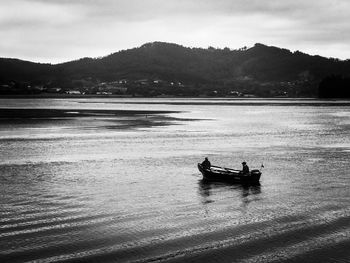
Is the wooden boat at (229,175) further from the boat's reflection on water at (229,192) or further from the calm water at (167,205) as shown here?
the calm water at (167,205)

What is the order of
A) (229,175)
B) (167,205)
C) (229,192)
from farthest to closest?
1. (229,175)
2. (229,192)
3. (167,205)

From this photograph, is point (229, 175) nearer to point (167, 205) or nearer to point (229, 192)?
point (229, 192)

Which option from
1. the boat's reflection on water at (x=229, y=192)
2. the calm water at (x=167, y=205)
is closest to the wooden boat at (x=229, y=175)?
the boat's reflection on water at (x=229, y=192)

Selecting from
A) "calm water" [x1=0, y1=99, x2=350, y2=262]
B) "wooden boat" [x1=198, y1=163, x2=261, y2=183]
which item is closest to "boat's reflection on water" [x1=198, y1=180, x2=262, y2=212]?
"calm water" [x1=0, y1=99, x2=350, y2=262]

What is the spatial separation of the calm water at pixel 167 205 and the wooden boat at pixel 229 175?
2.92 feet

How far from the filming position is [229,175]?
38.9m

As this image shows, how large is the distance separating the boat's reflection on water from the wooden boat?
39cm

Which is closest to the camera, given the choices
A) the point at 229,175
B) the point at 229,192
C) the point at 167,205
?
the point at 167,205

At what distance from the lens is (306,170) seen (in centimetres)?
4528

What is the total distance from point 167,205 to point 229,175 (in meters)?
9.72

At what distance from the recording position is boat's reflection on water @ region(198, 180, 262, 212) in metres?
32.6

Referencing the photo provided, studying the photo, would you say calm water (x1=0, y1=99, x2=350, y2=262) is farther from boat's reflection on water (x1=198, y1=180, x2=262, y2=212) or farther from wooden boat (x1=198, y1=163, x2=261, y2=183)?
wooden boat (x1=198, y1=163, x2=261, y2=183)

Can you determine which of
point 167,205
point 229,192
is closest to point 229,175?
point 229,192

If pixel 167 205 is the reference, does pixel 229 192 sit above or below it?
below
